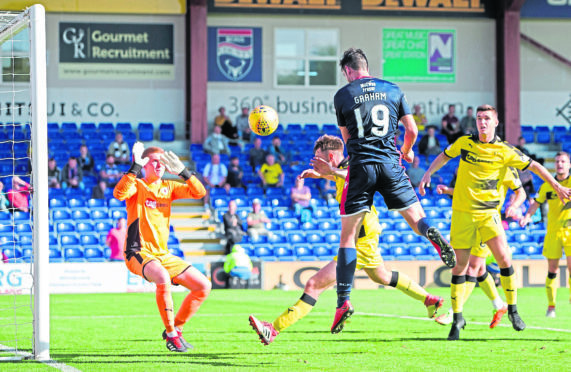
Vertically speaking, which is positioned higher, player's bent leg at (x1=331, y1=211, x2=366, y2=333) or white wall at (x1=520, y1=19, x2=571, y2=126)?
white wall at (x1=520, y1=19, x2=571, y2=126)

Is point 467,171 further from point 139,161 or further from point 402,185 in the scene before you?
point 139,161

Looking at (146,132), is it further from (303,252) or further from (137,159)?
(137,159)

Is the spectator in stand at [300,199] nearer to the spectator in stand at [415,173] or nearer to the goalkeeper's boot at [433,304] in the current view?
the spectator in stand at [415,173]

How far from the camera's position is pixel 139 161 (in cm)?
794

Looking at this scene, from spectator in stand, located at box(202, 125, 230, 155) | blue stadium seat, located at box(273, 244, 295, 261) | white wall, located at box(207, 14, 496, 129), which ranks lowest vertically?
blue stadium seat, located at box(273, 244, 295, 261)

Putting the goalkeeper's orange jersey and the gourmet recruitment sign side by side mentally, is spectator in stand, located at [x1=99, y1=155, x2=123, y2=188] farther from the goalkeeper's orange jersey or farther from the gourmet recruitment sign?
the goalkeeper's orange jersey

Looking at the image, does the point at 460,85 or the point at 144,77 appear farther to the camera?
the point at 460,85

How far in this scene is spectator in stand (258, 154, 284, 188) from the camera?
76.2 ft

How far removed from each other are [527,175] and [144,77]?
38.5 ft

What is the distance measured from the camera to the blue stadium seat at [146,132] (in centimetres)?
2467

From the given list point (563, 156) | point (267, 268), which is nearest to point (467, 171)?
point (563, 156)

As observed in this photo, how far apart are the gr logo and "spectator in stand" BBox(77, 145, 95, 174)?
169 inches

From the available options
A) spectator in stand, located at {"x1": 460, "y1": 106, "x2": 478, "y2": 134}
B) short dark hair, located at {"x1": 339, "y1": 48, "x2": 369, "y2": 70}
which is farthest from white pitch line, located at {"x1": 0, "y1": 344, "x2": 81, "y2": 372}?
spectator in stand, located at {"x1": 460, "y1": 106, "x2": 478, "y2": 134}

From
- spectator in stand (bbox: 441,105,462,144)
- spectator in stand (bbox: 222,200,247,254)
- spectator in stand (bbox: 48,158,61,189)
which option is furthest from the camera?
spectator in stand (bbox: 441,105,462,144)
